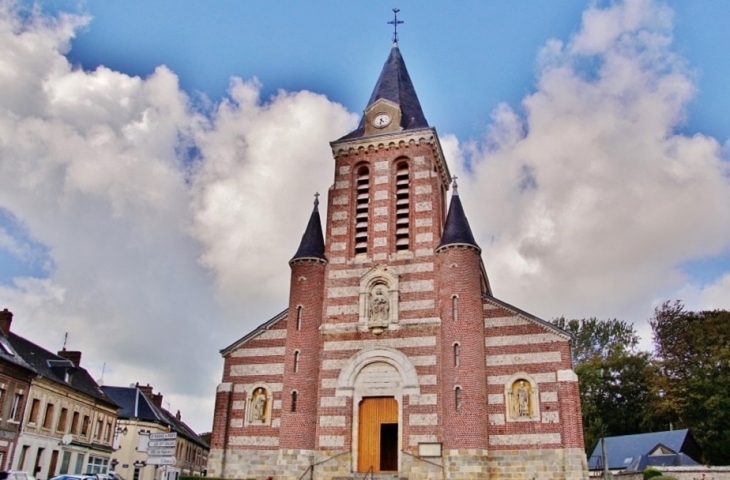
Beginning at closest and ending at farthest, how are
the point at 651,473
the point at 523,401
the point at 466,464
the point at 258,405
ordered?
the point at 466,464, the point at 523,401, the point at 258,405, the point at 651,473

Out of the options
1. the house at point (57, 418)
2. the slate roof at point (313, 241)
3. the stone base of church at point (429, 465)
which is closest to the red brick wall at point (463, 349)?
the stone base of church at point (429, 465)

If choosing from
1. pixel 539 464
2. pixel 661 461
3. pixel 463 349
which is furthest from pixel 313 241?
pixel 661 461

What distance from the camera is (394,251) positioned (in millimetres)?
28562

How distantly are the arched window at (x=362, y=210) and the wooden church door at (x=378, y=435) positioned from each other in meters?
7.05

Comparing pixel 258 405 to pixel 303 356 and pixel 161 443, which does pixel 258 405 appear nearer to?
pixel 303 356

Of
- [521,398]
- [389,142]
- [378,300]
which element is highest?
[389,142]

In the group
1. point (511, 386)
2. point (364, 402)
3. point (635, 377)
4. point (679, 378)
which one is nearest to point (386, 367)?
point (364, 402)

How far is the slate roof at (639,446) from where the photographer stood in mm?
38438

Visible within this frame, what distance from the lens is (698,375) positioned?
40.5m

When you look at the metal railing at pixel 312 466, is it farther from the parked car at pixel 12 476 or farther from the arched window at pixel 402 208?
the parked car at pixel 12 476

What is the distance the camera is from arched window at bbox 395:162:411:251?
28781 mm

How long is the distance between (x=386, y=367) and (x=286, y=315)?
5.35m

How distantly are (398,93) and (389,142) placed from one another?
4.27 metres

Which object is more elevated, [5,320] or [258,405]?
[5,320]
